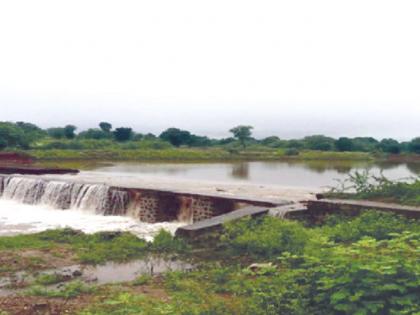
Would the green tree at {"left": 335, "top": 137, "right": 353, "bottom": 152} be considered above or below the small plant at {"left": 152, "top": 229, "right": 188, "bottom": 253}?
above

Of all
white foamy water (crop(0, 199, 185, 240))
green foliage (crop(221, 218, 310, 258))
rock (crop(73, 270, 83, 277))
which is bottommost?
white foamy water (crop(0, 199, 185, 240))

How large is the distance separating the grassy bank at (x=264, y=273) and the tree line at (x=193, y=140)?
38896mm

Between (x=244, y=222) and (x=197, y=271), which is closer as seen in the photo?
(x=197, y=271)

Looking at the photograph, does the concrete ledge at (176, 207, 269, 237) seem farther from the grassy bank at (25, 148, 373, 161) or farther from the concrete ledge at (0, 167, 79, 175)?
the grassy bank at (25, 148, 373, 161)

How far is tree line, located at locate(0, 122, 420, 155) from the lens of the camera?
151ft

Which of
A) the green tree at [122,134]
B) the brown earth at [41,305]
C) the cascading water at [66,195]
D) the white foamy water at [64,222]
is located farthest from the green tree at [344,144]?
the brown earth at [41,305]

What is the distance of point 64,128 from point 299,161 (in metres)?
41.0

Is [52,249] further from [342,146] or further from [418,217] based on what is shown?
[342,146]

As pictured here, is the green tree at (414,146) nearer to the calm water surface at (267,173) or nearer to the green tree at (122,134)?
the calm water surface at (267,173)

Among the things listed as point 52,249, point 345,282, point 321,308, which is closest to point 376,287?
point 345,282

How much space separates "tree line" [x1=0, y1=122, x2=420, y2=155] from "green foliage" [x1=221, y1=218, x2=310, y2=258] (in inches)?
1540

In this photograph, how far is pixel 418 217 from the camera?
895 cm

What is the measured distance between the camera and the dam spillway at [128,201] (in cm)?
1292

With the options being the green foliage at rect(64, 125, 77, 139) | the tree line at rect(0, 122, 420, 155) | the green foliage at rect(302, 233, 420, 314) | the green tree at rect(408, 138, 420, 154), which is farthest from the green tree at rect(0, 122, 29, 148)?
the green foliage at rect(302, 233, 420, 314)
